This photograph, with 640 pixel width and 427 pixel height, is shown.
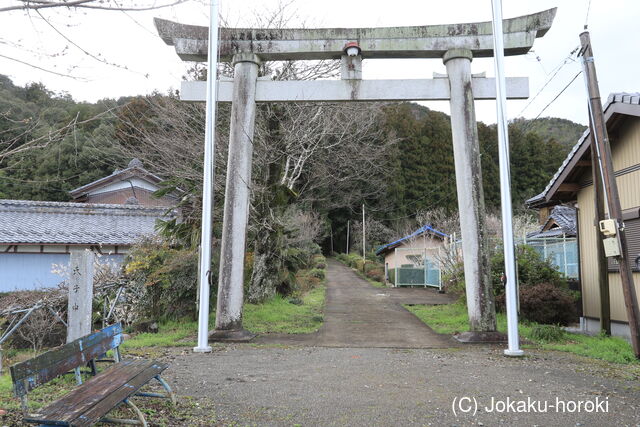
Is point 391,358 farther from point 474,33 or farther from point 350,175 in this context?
point 350,175

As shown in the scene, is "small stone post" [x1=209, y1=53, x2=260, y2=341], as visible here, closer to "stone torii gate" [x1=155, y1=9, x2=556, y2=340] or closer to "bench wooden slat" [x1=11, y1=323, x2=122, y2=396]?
"stone torii gate" [x1=155, y1=9, x2=556, y2=340]

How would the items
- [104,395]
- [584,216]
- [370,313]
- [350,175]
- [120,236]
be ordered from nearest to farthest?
1. [104,395]
2. [584,216]
3. [370,313]
4. [350,175]
5. [120,236]

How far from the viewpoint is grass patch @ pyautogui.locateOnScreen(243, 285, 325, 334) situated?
9797mm

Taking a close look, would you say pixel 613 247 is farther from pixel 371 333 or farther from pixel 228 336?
pixel 228 336

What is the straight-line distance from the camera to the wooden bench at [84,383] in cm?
319

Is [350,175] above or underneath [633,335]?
above

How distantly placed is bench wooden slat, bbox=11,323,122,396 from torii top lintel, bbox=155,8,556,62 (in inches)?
229

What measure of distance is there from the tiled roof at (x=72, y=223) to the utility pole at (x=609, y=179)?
1357 cm

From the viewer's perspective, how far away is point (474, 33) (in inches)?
342

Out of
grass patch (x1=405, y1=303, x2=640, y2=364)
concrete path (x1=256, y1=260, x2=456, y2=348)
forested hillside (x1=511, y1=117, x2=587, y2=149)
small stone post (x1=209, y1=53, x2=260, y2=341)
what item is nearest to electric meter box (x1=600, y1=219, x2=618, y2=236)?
grass patch (x1=405, y1=303, x2=640, y2=364)

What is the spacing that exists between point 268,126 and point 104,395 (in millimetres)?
10019

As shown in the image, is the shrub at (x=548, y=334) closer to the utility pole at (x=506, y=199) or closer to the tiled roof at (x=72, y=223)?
the utility pole at (x=506, y=199)

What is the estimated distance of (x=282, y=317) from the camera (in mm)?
11359

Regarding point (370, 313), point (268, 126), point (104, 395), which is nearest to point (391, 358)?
point (104, 395)
